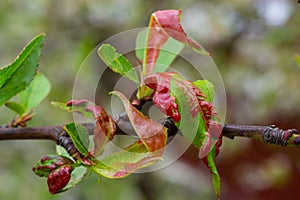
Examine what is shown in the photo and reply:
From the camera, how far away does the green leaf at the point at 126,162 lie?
54 centimetres

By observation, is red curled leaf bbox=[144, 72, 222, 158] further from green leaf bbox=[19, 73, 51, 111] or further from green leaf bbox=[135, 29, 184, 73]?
green leaf bbox=[19, 73, 51, 111]

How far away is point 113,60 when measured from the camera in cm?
58

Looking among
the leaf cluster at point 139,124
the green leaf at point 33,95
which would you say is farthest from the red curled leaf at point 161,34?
the green leaf at point 33,95

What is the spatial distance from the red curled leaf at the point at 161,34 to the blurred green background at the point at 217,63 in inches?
40.5

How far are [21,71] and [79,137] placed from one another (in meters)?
0.15

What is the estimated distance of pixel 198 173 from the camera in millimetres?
2457

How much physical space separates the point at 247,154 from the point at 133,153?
6.08 feet

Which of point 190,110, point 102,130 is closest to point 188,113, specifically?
point 190,110

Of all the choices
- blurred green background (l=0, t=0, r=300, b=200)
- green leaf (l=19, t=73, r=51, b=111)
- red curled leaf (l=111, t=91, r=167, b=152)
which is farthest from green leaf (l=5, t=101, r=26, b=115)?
blurred green background (l=0, t=0, r=300, b=200)

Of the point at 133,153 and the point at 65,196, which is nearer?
the point at 133,153

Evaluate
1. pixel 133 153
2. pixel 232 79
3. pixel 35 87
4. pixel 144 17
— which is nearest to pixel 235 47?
pixel 232 79

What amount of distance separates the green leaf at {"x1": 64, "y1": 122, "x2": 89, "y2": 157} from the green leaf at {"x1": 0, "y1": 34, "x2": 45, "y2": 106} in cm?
13

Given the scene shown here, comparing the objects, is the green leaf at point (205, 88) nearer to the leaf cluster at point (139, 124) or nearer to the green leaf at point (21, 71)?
the leaf cluster at point (139, 124)

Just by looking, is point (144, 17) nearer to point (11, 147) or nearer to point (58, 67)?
point (58, 67)
